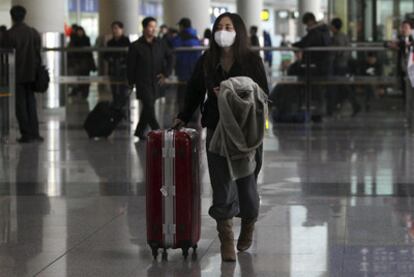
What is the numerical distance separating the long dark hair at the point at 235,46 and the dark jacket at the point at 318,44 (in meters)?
13.9

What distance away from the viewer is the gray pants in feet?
27.5

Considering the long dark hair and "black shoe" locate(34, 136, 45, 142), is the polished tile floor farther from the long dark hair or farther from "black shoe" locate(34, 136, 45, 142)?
the long dark hair

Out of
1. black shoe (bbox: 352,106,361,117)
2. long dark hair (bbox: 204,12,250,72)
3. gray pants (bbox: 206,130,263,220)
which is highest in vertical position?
long dark hair (bbox: 204,12,250,72)

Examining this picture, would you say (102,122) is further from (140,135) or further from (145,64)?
(145,64)

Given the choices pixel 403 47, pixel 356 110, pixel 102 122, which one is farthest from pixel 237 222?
pixel 356 110

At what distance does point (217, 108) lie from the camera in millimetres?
8516

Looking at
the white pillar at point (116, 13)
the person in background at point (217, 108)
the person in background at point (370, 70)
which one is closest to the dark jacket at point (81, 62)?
the person in background at point (370, 70)

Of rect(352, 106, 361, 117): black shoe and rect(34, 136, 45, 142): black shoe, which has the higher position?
rect(352, 106, 361, 117): black shoe

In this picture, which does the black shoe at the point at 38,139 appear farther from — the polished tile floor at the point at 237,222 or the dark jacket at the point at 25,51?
the dark jacket at the point at 25,51

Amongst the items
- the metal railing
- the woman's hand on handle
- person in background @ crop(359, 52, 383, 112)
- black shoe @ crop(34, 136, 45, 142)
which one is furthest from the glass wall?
the woman's hand on handle

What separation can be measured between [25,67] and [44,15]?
8.20 metres

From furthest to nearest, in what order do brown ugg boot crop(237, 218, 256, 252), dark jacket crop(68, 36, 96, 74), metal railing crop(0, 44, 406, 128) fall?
dark jacket crop(68, 36, 96, 74) → metal railing crop(0, 44, 406, 128) → brown ugg boot crop(237, 218, 256, 252)

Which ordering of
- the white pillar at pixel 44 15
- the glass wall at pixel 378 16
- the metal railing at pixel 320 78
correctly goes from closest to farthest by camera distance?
the metal railing at pixel 320 78
the white pillar at pixel 44 15
the glass wall at pixel 378 16

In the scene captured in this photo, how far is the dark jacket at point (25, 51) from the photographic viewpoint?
18219mm
